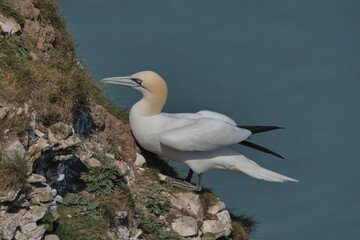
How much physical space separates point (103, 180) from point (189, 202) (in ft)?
5.70

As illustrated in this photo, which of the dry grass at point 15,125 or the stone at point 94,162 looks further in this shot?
the stone at point 94,162

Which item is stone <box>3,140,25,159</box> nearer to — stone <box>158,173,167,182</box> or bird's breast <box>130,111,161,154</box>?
bird's breast <box>130,111,161,154</box>

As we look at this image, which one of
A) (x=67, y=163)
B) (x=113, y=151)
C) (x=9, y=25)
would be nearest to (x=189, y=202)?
(x=113, y=151)

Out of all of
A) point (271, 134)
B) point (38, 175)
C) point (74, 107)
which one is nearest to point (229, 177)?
point (271, 134)

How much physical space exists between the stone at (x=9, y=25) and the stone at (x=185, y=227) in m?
3.39

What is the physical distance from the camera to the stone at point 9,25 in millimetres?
8871

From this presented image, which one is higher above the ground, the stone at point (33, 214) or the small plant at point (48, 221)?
the stone at point (33, 214)

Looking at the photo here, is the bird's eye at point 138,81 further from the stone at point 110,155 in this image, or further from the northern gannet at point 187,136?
the stone at point 110,155

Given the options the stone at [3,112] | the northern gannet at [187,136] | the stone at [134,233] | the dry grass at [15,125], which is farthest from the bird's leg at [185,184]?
the stone at [3,112]

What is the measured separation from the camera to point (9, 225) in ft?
20.6

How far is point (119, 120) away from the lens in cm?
1015

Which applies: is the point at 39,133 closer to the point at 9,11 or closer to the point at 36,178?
the point at 36,178

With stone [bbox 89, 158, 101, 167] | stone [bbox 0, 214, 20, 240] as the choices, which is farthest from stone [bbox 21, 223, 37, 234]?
stone [bbox 89, 158, 101, 167]

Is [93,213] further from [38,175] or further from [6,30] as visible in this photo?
[6,30]
